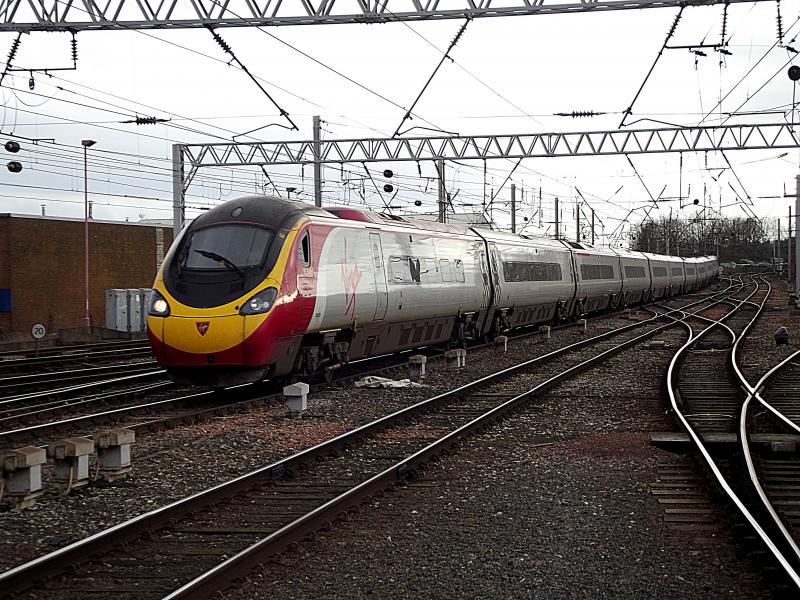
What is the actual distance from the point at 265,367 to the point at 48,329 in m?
24.3

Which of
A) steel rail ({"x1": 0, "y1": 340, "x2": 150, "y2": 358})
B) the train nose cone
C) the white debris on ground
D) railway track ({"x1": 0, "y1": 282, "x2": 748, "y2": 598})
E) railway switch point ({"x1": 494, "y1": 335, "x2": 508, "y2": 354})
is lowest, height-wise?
railway track ({"x1": 0, "y1": 282, "x2": 748, "y2": 598})

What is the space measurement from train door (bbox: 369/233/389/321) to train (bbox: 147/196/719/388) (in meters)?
0.02

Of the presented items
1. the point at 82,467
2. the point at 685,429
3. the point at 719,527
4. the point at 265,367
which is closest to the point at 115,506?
the point at 82,467

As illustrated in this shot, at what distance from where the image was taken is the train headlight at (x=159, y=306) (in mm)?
13766

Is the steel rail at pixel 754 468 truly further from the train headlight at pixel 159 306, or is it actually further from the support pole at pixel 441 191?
the support pole at pixel 441 191

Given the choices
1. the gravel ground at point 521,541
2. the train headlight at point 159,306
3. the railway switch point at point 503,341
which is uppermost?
the train headlight at point 159,306

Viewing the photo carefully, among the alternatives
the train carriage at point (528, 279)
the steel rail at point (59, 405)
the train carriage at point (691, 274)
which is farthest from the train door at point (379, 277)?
the train carriage at point (691, 274)

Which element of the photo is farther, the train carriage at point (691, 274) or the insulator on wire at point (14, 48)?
the train carriage at point (691, 274)

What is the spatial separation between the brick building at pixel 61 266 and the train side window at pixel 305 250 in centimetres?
2240

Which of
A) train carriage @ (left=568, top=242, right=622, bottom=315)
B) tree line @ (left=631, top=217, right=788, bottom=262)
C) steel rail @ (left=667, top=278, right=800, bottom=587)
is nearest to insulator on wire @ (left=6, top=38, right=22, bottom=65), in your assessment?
steel rail @ (left=667, top=278, right=800, bottom=587)

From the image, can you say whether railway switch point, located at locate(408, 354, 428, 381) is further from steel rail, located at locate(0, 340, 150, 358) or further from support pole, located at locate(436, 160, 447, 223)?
support pole, located at locate(436, 160, 447, 223)

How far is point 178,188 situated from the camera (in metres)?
30.1

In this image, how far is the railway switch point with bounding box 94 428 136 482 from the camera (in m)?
8.86

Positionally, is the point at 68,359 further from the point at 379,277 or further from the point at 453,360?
the point at 453,360
